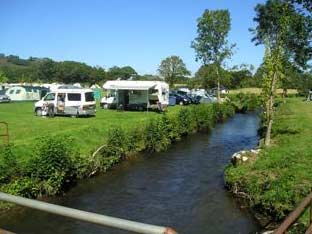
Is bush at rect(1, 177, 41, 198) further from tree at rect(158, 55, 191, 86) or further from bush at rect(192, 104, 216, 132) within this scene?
tree at rect(158, 55, 191, 86)

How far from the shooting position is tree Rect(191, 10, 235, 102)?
63281mm

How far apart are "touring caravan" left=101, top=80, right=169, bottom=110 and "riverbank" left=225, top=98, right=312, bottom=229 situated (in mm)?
23370

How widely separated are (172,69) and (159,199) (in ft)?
333

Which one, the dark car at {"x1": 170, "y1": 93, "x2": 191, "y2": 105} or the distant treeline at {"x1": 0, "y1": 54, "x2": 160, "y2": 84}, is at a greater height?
the distant treeline at {"x1": 0, "y1": 54, "x2": 160, "y2": 84}

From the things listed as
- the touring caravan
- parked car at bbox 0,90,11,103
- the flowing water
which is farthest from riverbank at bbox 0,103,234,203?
parked car at bbox 0,90,11,103

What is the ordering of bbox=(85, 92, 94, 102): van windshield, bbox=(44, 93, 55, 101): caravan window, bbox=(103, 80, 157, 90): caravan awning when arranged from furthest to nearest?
1. bbox=(103, 80, 157, 90): caravan awning
2. bbox=(44, 93, 55, 101): caravan window
3. bbox=(85, 92, 94, 102): van windshield

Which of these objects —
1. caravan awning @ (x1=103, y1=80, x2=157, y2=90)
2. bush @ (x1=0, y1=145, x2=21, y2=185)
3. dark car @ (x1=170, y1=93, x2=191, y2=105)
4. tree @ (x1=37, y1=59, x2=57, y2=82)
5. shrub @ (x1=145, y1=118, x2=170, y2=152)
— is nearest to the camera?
bush @ (x1=0, y1=145, x2=21, y2=185)

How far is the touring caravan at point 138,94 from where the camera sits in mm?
44062

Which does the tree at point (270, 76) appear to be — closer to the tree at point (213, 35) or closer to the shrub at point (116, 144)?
the shrub at point (116, 144)

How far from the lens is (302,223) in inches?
394

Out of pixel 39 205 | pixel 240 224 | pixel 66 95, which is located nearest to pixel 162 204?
pixel 240 224

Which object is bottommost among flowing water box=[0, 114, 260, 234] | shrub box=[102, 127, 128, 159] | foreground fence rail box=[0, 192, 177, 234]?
flowing water box=[0, 114, 260, 234]

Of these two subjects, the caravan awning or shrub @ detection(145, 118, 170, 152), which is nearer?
shrub @ detection(145, 118, 170, 152)

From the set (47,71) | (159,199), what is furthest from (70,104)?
(47,71)
